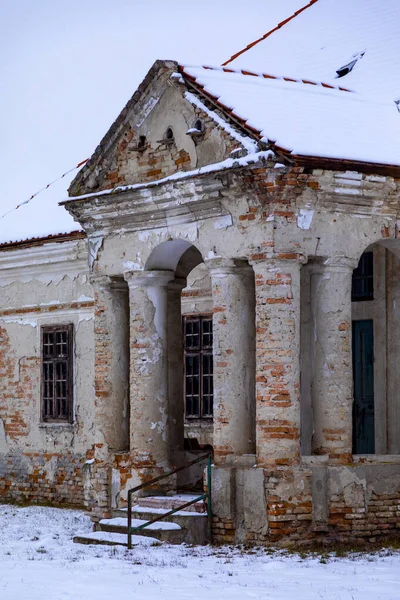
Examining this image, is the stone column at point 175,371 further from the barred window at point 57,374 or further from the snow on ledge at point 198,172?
the barred window at point 57,374

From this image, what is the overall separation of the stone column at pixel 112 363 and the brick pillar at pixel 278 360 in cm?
265

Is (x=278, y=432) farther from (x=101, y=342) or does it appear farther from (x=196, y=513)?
(x=101, y=342)

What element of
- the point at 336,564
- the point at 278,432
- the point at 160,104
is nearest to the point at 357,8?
the point at 160,104

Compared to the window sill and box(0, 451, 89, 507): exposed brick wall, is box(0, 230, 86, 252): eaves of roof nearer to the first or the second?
the window sill

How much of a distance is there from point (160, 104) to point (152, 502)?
444cm

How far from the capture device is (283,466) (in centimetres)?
1202

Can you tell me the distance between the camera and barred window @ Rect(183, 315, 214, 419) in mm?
16312

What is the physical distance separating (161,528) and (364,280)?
415cm

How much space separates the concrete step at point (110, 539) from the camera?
1221 cm

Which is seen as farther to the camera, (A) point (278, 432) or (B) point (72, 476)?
(B) point (72, 476)

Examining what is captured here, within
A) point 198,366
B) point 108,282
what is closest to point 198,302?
point 198,366

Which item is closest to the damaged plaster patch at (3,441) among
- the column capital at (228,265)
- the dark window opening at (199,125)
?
the column capital at (228,265)

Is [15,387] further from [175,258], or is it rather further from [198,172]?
[198,172]

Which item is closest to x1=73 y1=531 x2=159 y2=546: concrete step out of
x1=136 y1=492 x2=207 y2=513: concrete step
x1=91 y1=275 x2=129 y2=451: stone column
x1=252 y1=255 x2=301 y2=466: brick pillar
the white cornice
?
x1=136 y1=492 x2=207 y2=513: concrete step
